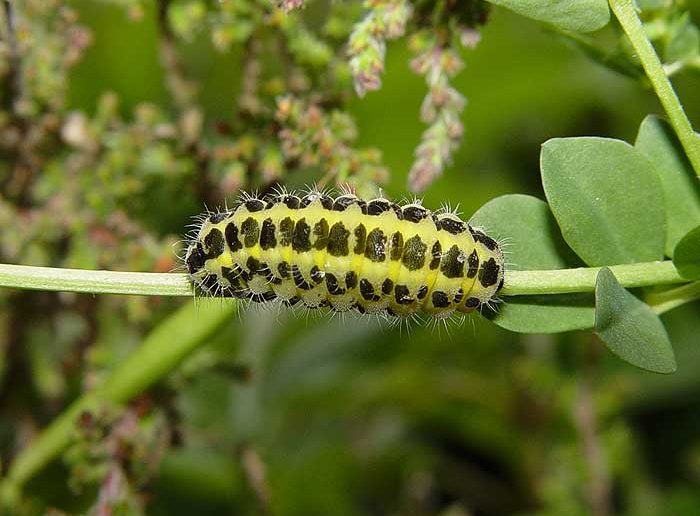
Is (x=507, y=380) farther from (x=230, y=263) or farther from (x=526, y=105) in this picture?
(x=230, y=263)

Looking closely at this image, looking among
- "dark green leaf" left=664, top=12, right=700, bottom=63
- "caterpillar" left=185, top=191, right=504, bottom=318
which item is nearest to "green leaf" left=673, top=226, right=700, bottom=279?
"caterpillar" left=185, top=191, right=504, bottom=318

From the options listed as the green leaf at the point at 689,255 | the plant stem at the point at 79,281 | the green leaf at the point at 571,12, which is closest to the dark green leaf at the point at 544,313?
the green leaf at the point at 689,255

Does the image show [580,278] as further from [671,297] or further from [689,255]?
[671,297]

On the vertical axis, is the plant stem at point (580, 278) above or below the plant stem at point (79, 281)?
below

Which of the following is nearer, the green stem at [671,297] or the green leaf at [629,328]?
the green leaf at [629,328]

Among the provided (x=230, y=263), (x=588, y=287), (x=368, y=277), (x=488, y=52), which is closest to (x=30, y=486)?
(x=230, y=263)

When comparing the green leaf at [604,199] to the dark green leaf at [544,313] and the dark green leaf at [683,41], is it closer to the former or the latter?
the dark green leaf at [544,313]
